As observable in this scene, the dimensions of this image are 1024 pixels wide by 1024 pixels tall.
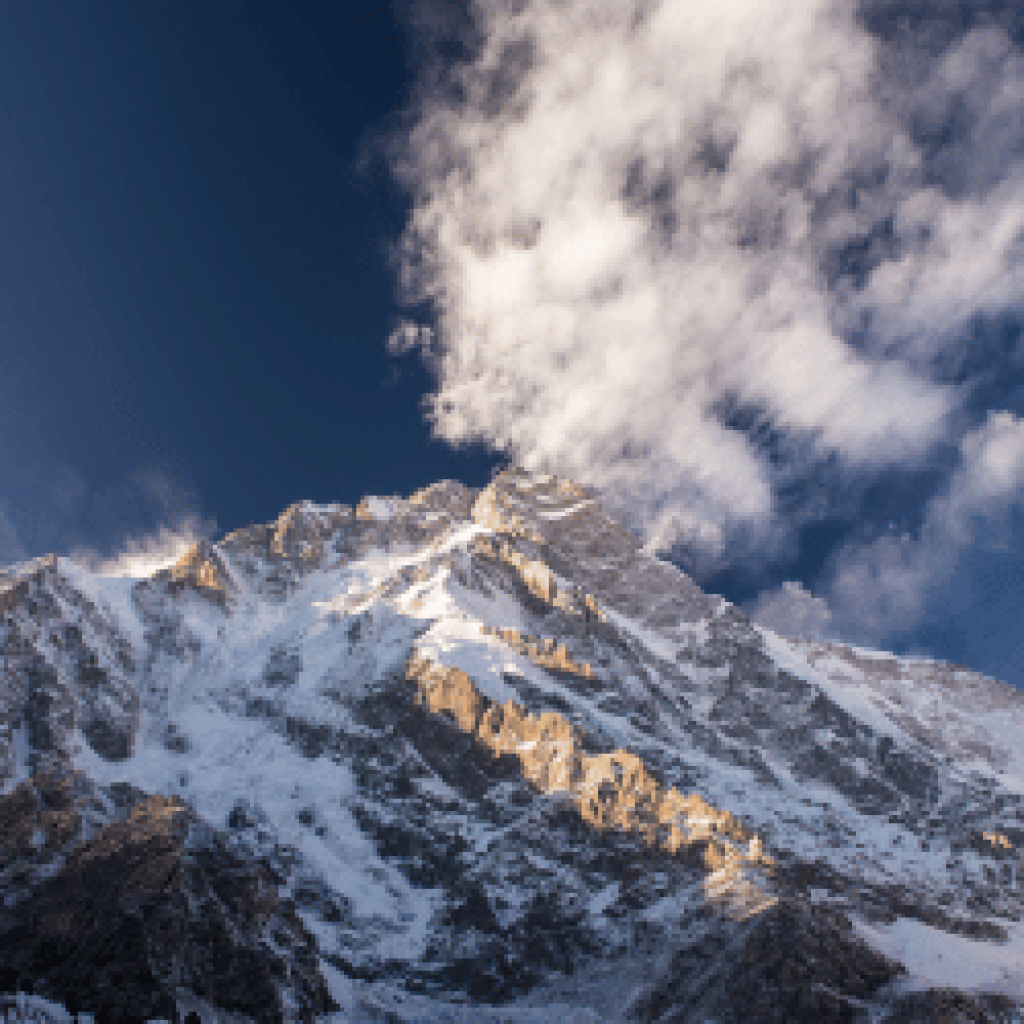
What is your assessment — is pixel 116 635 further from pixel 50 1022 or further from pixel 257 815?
pixel 50 1022

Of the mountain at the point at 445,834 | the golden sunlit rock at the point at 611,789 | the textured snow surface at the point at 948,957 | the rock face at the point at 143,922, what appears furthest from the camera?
the golden sunlit rock at the point at 611,789

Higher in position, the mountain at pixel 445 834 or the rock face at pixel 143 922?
→ the mountain at pixel 445 834

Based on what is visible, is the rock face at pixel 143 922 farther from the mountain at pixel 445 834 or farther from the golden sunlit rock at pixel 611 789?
the golden sunlit rock at pixel 611 789

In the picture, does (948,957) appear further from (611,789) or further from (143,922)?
(143,922)

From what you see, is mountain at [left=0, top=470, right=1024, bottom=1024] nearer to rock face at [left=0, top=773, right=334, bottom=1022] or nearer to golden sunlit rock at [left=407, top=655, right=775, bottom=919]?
rock face at [left=0, top=773, right=334, bottom=1022]

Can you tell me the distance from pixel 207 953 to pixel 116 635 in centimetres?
12438

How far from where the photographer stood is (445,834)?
396 feet

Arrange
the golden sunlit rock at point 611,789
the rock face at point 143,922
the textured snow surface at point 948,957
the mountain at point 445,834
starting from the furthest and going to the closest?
the golden sunlit rock at point 611,789 < the textured snow surface at point 948,957 < the mountain at point 445,834 < the rock face at point 143,922

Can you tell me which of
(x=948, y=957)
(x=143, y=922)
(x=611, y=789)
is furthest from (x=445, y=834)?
(x=948, y=957)

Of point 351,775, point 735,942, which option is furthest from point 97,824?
point 735,942

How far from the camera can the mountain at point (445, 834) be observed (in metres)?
66.9

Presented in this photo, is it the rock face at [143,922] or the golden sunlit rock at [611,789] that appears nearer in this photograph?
the rock face at [143,922]

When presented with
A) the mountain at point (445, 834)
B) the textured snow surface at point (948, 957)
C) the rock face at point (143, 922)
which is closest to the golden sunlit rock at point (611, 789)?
the mountain at point (445, 834)

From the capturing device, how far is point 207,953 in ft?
216
